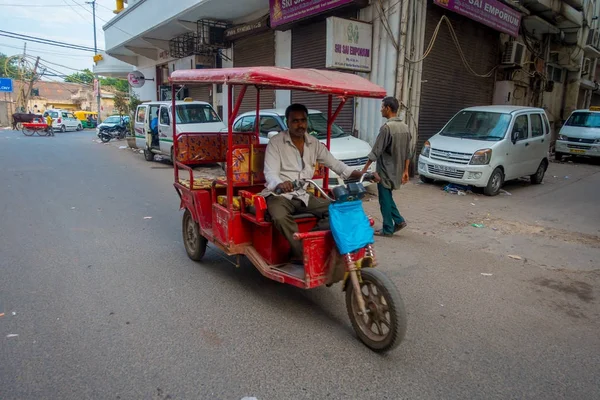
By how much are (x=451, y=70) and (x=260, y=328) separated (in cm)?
1157

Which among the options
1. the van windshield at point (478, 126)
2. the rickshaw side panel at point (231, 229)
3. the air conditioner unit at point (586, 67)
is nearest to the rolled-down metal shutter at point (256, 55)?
the van windshield at point (478, 126)

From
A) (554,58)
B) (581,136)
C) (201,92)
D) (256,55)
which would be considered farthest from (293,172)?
(554,58)

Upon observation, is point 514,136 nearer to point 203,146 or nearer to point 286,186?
point 203,146

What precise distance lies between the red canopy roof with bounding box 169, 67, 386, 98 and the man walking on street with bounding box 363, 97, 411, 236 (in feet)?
6.46

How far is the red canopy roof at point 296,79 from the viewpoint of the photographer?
3182mm

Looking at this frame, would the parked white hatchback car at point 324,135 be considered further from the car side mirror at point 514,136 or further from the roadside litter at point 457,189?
the car side mirror at point 514,136

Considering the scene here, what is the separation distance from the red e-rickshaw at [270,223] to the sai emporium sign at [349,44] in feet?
18.8

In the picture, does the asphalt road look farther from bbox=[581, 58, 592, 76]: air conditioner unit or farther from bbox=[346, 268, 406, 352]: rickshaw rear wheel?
bbox=[581, 58, 592, 76]: air conditioner unit

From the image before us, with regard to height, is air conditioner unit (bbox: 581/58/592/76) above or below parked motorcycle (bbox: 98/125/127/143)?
above

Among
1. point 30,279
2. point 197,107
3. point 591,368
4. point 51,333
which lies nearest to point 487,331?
point 591,368

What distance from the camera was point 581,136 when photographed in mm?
14430

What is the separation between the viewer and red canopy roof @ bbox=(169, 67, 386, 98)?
3.18 m

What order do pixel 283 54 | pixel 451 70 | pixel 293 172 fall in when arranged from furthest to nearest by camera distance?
pixel 283 54, pixel 451 70, pixel 293 172

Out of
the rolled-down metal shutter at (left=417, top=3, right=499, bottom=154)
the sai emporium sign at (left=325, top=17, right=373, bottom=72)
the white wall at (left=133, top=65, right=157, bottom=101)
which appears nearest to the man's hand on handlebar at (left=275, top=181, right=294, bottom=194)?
the sai emporium sign at (left=325, top=17, right=373, bottom=72)
